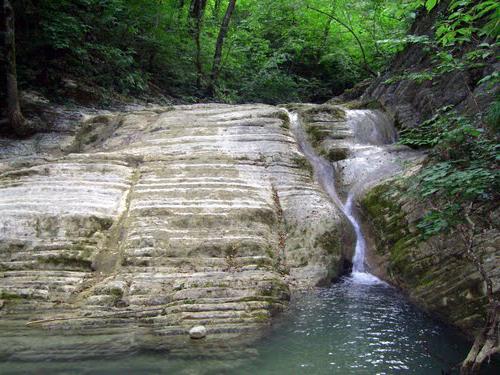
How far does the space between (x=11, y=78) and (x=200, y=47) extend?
8.72 m

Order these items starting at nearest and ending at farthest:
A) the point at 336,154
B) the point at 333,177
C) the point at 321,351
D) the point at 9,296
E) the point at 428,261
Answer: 1. the point at 321,351
2. the point at 9,296
3. the point at 428,261
4. the point at 333,177
5. the point at 336,154

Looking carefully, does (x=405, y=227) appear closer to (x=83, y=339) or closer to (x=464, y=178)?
(x=464, y=178)

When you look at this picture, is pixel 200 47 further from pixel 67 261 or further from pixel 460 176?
pixel 460 176

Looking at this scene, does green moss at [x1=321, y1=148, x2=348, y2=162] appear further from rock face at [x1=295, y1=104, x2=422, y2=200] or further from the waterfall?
the waterfall

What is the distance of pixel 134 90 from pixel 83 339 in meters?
12.0

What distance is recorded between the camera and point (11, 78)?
1059 cm

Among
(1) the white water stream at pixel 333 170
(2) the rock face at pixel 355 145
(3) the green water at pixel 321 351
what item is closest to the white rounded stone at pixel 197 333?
(3) the green water at pixel 321 351

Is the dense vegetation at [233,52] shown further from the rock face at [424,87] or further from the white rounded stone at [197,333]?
the white rounded stone at [197,333]

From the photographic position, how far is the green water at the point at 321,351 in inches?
185

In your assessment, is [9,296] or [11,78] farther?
[11,78]

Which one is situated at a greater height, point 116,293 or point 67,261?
point 67,261

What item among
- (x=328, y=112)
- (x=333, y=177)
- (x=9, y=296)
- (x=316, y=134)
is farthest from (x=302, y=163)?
(x=9, y=296)

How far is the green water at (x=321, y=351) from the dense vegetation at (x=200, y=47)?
341 inches

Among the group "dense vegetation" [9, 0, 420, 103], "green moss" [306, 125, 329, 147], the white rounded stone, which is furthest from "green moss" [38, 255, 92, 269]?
"dense vegetation" [9, 0, 420, 103]
